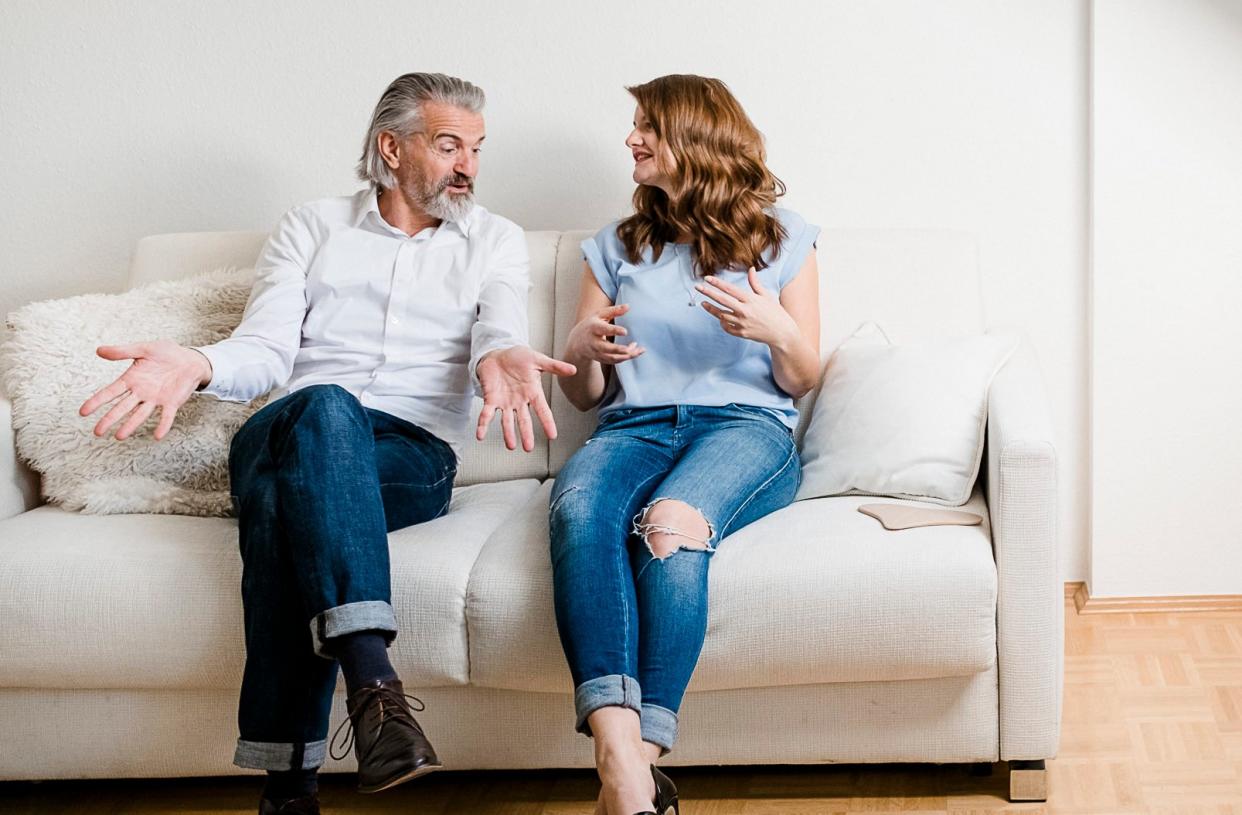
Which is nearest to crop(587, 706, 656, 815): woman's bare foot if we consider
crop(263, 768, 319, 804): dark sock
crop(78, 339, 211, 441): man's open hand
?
crop(263, 768, 319, 804): dark sock

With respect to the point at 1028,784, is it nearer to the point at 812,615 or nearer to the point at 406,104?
the point at 812,615

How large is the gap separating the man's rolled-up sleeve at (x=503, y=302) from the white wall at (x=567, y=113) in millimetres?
441

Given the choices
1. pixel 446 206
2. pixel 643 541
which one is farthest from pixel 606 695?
pixel 446 206

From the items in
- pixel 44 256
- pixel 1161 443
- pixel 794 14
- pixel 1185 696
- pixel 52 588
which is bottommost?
pixel 1185 696

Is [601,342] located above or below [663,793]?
above

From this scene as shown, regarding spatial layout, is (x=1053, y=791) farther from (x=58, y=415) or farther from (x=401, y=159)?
(x=58, y=415)

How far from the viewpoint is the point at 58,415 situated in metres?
2.10

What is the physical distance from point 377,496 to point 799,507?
2.25 ft

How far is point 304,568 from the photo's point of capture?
1612 millimetres

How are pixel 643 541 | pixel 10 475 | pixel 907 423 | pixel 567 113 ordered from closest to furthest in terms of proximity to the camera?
pixel 643 541, pixel 907 423, pixel 10 475, pixel 567 113

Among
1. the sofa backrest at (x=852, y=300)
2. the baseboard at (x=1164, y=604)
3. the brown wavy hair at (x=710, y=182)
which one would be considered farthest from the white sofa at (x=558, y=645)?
the baseboard at (x=1164, y=604)

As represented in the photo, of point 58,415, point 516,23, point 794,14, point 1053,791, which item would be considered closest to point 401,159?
point 516,23

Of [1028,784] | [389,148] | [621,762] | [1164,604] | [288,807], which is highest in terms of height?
[389,148]

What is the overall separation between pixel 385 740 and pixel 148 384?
0.64 metres
